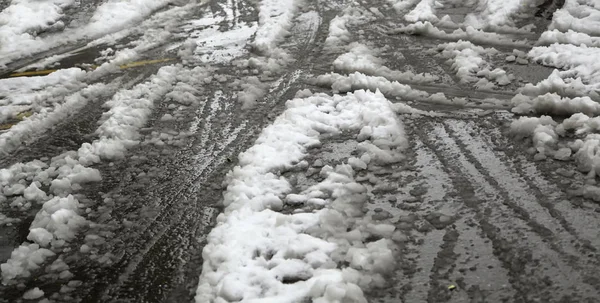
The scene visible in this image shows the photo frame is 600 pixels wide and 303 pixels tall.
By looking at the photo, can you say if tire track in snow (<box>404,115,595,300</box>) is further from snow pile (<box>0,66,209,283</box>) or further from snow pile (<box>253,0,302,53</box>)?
snow pile (<box>253,0,302,53</box>)

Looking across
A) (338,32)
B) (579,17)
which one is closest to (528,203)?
(338,32)

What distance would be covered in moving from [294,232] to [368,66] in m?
2.79

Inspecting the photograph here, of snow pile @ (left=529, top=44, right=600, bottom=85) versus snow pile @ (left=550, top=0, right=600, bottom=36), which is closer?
snow pile @ (left=529, top=44, right=600, bottom=85)

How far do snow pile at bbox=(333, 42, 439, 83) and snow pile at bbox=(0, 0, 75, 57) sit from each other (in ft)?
15.5

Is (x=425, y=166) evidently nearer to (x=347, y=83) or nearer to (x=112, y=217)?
(x=347, y=83)

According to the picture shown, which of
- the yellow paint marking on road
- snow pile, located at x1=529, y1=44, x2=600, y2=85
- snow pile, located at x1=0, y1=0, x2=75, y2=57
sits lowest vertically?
the yellow paint marking on road

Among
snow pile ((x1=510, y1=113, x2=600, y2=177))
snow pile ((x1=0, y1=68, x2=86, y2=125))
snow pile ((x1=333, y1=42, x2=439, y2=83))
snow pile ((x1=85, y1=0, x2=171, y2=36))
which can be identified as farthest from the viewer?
snow pile ((x1=85, y1=0, x2=171, y2=36))

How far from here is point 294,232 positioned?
3203mm

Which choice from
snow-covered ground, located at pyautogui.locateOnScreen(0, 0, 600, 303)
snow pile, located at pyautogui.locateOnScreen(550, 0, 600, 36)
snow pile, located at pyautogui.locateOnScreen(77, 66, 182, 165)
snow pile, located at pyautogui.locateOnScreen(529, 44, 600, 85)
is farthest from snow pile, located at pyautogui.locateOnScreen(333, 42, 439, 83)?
snow pile, located at pyautogui.locateOnScreen(550, 0, 600, 36)

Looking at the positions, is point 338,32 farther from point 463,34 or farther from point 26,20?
point 26,20

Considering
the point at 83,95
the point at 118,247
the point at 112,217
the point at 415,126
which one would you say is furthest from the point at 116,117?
the point at 415,126

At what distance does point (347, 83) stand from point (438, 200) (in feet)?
6.78

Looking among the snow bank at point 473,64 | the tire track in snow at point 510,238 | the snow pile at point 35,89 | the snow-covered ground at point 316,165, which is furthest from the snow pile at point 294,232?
the snow pile at point 35,89

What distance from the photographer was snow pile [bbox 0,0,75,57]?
755cm
